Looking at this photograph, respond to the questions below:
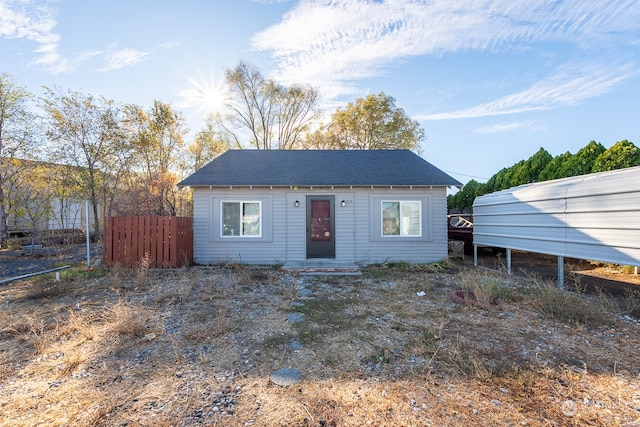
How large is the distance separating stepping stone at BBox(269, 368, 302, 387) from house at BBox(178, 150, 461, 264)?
6015 mm

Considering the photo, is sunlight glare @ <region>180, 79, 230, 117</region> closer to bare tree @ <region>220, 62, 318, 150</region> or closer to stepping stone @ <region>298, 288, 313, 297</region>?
bare tree @ <region>220, 62, 318, 150</region>

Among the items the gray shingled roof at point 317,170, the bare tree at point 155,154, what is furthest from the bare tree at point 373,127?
the gray shingled roof at point 317,170

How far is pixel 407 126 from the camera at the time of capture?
73.9ft

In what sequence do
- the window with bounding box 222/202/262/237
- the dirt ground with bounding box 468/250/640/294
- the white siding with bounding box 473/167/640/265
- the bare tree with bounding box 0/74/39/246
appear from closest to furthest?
1. the white siding with bounding box 473/167/640/265
2. the dirt ground with bounding box 468/250/640/294
3. the window with bounding box 222/202/262/237
4. the bare tree with bounding box 0/74/39/246

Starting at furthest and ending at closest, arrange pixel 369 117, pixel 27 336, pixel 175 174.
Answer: pixel 369 117 < pixel 175 174 < pixel 27 336

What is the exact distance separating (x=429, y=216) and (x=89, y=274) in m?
9.54

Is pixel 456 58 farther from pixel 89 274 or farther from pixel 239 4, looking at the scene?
pixel 89 274

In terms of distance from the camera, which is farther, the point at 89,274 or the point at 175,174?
the point at 175,174

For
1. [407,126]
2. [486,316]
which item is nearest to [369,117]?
[407,126]

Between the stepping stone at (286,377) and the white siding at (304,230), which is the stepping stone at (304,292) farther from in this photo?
the white siding at (304,230)

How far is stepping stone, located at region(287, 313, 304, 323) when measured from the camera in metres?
4.16

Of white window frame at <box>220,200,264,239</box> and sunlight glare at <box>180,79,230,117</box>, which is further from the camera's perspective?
sunlight glare at <box>180,79,230,117</box>

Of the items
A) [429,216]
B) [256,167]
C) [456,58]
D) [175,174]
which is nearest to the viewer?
[429,216]

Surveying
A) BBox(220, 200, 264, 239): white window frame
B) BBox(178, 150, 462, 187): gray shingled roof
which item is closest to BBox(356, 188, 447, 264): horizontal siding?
BBox(178, 150, 462, 187): gray shingled roof
